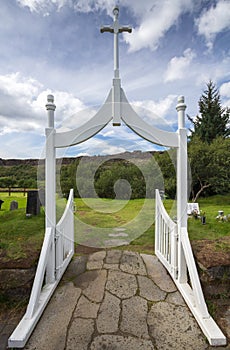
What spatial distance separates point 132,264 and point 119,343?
1.19 meters

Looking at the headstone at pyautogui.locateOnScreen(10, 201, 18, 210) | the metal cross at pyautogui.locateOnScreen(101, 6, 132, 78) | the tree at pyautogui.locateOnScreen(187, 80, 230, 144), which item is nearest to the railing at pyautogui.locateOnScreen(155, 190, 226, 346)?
the metal cross at pyautogui.locateOnScreen(101, 6, 132, 78)

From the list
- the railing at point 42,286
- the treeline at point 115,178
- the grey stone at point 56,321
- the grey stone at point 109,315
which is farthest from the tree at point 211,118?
the grey stone at point 56,321

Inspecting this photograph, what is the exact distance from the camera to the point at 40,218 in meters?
3.56

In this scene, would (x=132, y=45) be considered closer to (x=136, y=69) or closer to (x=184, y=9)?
(x=136, y=69)

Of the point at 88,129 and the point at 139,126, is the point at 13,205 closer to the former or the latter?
the point at 88,129

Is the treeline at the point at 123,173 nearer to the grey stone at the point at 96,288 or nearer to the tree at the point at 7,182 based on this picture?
the tree at the point at 7,182

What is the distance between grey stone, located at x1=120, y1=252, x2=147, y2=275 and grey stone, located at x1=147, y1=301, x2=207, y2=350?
60 cm

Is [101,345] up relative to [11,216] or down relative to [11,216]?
down

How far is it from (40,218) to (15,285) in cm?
170

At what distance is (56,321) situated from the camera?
165cm

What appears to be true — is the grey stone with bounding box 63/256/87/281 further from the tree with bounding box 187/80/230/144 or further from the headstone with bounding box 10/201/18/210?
the tree with bounding box 187/80/230/144

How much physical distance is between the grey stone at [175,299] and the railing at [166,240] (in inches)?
7.7

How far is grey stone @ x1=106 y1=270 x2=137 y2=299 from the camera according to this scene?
79.9 inches

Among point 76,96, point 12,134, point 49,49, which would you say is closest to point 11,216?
point 12,134
